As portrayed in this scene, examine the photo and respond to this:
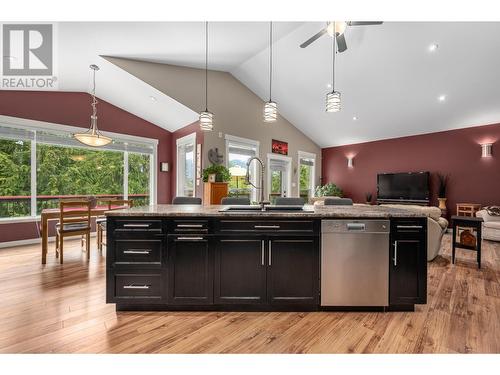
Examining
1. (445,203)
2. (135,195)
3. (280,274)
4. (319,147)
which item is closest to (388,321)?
(280,274)

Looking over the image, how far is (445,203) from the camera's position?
21.8ft

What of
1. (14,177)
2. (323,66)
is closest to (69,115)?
(14,177)

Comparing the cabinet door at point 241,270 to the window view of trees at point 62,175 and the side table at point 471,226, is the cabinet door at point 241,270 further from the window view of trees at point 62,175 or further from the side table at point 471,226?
the window view of trees at point 62,175

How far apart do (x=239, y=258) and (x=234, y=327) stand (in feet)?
1.76

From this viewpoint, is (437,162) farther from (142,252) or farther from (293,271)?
(142,252)

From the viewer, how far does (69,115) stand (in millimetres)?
4961

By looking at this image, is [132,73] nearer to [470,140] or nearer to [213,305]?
[213,305]

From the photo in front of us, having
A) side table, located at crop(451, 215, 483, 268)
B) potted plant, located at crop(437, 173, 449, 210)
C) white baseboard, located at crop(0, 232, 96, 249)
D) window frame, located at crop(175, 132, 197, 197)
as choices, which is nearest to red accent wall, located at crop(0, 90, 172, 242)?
white baseboard, located at crop(0, 232, 96, 249)

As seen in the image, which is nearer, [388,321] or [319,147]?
[388,321]

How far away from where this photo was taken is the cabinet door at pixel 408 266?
215 cm

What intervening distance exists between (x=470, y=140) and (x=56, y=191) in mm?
9905

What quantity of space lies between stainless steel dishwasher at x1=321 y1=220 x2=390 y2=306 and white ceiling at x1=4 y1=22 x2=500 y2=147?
3.45 metres

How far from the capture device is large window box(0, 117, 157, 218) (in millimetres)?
4465
